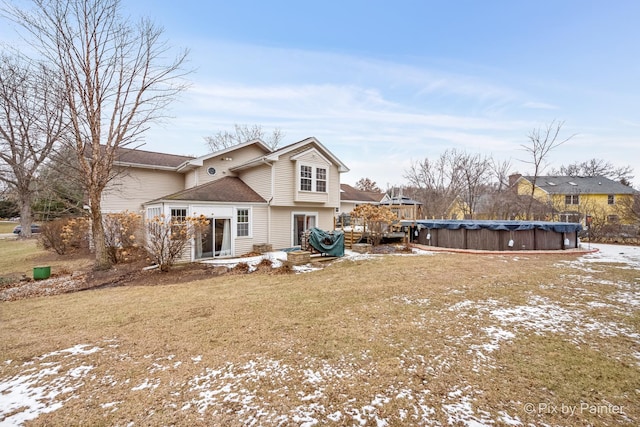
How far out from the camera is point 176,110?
A: 1138cm

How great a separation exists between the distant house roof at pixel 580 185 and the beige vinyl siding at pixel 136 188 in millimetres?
37218

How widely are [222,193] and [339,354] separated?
10.5 meters

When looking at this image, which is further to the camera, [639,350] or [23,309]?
[23,309]

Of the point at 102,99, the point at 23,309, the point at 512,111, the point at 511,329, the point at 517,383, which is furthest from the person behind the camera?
the point at 512,111

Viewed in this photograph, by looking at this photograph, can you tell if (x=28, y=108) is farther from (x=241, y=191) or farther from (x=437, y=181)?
(x=437, y=181)

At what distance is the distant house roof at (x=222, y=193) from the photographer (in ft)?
37.6

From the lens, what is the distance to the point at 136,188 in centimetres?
1424

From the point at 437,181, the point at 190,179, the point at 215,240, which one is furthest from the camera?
the point at 437,181

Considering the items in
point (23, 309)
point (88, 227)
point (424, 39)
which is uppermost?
point (424, 39)

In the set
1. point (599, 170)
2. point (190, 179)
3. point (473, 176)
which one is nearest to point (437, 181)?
point (473, 176)

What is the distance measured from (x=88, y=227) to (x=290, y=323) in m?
13.4

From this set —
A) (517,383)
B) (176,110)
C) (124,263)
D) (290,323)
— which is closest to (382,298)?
(290,323)

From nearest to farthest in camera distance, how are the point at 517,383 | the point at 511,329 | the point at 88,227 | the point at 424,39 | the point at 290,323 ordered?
1. the point at 517,383
2. the point at 511,329
3. the point at 290,323
4. the point at 88,227
5. the point at 424,39

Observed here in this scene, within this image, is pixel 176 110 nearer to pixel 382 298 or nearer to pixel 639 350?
pixel 382 298
